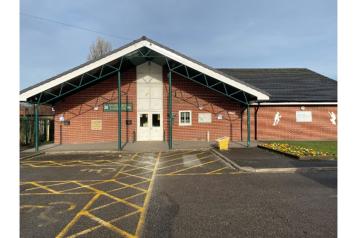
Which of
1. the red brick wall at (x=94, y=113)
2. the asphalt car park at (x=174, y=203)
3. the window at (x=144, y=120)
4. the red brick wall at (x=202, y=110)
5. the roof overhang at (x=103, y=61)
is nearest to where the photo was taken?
the asphalt car park at (x=174, y=203)

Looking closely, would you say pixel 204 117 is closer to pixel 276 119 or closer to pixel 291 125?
pixel 276 119

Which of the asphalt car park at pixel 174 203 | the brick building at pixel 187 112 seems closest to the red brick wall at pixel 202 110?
the brick building at pixel 187 112

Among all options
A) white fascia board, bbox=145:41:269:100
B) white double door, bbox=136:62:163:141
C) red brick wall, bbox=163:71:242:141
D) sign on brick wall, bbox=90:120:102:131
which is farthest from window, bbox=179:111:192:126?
sign on brick wall, bbox=90:120:102:131

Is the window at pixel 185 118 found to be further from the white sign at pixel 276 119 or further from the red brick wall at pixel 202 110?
the white sign at pixel 276 119

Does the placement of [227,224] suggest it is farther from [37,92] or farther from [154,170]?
[37,92]

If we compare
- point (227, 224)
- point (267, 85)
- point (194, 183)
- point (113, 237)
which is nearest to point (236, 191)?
point (194, 183)

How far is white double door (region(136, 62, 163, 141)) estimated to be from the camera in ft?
66.2

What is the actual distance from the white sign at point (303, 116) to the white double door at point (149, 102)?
1134 centimetres

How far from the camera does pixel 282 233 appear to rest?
4.34m

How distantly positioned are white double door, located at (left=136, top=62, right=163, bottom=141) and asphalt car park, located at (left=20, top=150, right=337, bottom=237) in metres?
10.2

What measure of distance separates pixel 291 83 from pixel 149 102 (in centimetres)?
1337

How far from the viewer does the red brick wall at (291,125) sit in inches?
794

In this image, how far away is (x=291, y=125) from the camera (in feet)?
66.4

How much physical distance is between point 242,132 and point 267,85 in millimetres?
5534
